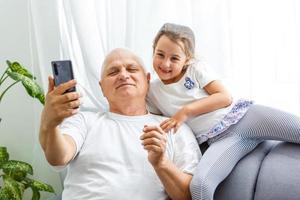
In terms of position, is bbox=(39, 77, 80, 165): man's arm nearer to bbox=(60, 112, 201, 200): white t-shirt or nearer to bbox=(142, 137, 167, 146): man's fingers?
bbox=(60, 112, 201, 200): white t-shirt

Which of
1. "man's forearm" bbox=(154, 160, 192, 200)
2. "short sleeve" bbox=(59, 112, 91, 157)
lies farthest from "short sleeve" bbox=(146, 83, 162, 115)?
"man's forearm" bbox=(154, 160, 192, 200)

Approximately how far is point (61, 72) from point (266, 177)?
80cm

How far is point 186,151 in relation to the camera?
1458 mm

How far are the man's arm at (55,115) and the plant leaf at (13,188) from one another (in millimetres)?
612

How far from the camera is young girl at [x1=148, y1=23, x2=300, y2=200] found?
4.58ft

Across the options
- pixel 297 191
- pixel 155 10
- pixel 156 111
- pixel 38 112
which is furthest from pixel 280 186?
pixel 38 112

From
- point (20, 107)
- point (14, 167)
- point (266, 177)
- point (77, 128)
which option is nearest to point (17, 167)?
point (14, 167)

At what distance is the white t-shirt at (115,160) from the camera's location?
1.35 metres

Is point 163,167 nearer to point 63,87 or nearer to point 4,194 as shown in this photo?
point 63,87

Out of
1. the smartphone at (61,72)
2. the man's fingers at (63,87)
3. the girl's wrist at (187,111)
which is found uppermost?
the smartphone at (61,72)

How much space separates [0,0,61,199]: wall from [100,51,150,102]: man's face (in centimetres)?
74

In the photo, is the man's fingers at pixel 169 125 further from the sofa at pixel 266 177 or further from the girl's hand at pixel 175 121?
the sofa at pixel 266 177

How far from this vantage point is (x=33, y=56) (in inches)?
84.7

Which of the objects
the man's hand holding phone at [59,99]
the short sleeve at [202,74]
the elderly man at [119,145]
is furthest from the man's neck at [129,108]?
the man's hand holding phone at [59,99]
